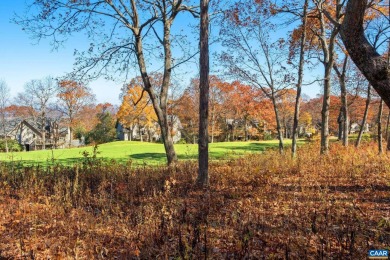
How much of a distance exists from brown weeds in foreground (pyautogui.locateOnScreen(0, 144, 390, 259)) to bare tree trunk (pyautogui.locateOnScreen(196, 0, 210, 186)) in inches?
23.1

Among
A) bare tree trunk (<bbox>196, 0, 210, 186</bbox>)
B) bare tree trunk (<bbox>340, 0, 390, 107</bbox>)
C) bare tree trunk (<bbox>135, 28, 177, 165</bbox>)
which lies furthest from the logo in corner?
bare tree trunk (<bbox>135, 28, 177, 165</bbox>)

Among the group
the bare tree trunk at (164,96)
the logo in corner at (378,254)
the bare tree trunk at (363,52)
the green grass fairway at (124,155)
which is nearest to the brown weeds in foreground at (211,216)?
the logo in corner at (378,254)

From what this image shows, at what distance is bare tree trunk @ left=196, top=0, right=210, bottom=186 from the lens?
687cm

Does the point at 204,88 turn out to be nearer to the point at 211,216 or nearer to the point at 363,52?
the point at 211,216

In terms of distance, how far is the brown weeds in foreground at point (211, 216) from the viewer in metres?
3.53

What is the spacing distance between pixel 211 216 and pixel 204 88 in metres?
3.36

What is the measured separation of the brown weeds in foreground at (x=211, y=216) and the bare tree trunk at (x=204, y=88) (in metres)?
0.59

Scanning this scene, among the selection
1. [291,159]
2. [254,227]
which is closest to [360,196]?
[254,227]

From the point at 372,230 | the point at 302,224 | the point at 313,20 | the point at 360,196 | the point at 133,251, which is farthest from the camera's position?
the point at 313,20

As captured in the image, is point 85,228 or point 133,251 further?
point 85,228

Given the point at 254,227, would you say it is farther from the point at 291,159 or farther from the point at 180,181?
the point at 291,159

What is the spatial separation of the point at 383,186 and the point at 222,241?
499cm

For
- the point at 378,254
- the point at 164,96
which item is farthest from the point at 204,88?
the point at 378,254

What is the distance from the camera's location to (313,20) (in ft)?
44.1
